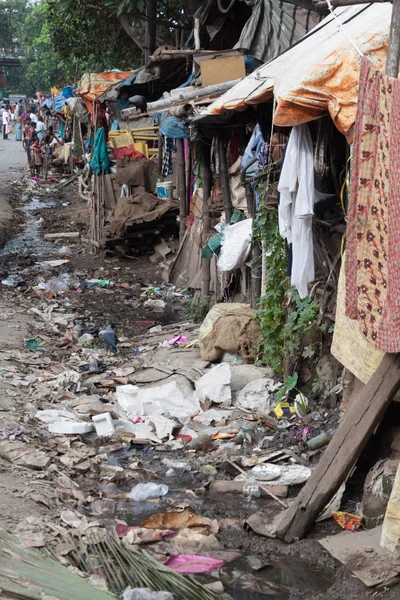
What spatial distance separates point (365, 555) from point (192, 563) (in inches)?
38.4

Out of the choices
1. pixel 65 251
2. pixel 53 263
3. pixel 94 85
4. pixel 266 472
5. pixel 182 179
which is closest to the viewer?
pixel 266 472

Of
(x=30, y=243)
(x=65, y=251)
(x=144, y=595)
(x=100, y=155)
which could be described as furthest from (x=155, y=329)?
(x=30, y=243)

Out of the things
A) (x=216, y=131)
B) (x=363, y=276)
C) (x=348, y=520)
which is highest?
(x=216, y=131)

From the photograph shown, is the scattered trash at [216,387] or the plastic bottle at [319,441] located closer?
the plastic bottle at [319,441]

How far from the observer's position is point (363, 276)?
4445 mm

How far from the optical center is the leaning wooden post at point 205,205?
10.3 m

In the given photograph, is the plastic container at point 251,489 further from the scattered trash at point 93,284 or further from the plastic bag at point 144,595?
the scattered trash at point 93,284

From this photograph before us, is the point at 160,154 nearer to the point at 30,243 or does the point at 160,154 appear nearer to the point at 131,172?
the point at 131,172

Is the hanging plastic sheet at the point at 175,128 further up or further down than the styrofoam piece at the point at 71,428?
further up

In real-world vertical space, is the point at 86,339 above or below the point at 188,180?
below

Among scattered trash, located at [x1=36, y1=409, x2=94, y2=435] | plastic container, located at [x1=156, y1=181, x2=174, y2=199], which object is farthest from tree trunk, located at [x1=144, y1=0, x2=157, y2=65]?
scattered trash, located at [x1=36, y1=409, x2=94, y2=435]

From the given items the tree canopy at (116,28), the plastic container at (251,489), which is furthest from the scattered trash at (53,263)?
the plastic container at (251,489)

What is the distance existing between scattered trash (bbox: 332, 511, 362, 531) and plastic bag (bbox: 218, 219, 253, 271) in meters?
4.06

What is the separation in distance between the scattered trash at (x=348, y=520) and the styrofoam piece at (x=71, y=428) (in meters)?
2.51
